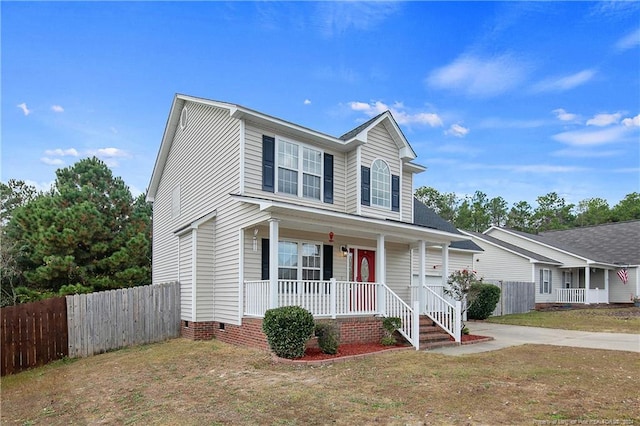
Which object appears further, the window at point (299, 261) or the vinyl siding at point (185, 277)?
the vinyl siding at point (185, 277)

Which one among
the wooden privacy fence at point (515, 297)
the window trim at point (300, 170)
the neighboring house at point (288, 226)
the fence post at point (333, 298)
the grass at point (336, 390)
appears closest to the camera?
the grass at point (336, 390)

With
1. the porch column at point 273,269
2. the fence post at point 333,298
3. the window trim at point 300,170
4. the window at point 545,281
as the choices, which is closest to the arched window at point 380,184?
the window trim at point 300,170

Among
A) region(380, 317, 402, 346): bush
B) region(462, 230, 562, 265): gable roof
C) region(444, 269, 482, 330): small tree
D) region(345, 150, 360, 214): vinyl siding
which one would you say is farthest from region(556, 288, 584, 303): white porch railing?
region(380, 317, 402, 346): bush

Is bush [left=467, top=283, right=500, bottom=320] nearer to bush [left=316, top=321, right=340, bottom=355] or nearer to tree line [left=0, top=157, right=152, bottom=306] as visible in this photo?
bush [left=316, top=321, right=340, bottom=355]

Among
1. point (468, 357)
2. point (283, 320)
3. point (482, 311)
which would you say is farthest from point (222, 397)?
point (482, 311)

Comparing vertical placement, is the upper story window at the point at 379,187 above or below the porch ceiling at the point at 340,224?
above

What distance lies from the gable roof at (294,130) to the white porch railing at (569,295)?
1787cm

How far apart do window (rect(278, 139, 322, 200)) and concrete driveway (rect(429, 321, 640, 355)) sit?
565cm

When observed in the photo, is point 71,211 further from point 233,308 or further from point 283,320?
point 283,320

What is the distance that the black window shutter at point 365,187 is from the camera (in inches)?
567

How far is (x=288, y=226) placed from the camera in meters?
12.1

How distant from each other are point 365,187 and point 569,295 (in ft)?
70.0

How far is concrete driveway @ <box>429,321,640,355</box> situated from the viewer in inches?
458

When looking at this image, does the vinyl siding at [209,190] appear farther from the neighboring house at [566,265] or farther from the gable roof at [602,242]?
the gable roof at [602,242]
